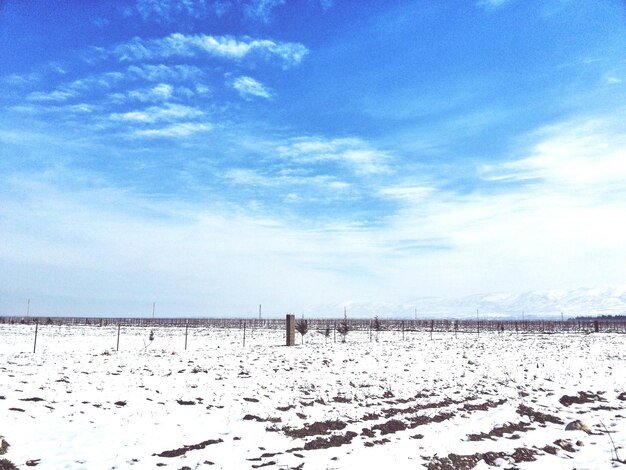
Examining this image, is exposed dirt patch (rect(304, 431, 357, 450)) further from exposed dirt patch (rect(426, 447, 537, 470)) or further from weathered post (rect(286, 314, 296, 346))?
weathered post (rect(286, 314, 296, 346))

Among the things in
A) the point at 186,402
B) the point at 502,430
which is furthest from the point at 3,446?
the point at 502,430

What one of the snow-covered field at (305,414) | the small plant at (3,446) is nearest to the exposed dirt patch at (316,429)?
the snow-covered field at (305,414)

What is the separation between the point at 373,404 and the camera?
1555 centimetres

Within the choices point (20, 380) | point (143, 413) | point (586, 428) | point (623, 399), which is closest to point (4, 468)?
point (143, 413)

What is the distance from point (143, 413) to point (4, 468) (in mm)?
4947

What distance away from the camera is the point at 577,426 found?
1196 centimetres

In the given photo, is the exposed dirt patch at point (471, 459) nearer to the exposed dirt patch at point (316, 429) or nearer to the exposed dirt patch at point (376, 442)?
the exposed dirt patch at point (376, 442)

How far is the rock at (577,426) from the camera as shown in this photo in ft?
38.7

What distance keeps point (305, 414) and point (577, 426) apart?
788cm

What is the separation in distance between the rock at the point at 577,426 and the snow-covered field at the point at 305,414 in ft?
0.25

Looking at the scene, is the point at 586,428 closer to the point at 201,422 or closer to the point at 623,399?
the point at 623,399

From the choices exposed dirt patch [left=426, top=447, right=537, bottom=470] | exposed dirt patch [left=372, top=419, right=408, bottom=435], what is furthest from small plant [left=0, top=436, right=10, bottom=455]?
exposed dirt patch [left=426, top=447, right=537, bottom=470]

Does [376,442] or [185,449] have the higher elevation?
[376,442]

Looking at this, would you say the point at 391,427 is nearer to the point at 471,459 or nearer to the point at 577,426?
the point at 471,459
